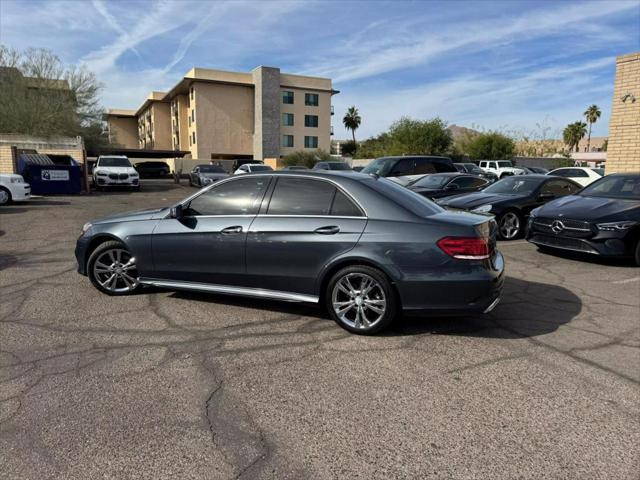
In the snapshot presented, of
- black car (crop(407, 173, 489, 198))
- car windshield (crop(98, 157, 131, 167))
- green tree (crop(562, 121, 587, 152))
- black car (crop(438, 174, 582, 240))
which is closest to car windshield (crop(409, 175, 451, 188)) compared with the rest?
black car (crop(407, 173, 489, 198))

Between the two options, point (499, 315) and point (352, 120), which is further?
point (352, 120)

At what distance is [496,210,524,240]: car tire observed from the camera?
33.0 feet

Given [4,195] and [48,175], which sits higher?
[48,175]

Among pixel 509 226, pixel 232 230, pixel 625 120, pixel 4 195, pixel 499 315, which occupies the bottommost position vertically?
pixel 499 315

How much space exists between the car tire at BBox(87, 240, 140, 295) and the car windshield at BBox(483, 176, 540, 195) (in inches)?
330

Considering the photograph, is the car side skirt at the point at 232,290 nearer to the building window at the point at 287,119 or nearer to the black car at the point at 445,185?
the black car at the point at 445,185

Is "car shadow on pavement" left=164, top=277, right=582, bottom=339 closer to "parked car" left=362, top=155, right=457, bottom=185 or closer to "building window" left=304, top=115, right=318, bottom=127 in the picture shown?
"parked car" left=362, top=155, right=457, bottom=185

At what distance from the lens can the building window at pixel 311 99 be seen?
61.9 meters

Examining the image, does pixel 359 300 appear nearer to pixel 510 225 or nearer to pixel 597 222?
pixel 597 222

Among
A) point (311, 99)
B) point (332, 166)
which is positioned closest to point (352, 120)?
point (311, 99)

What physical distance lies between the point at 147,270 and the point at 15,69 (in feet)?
138

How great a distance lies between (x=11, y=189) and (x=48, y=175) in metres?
5.35

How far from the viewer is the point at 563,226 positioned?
7.87 metres

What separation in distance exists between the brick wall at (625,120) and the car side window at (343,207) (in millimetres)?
11830
